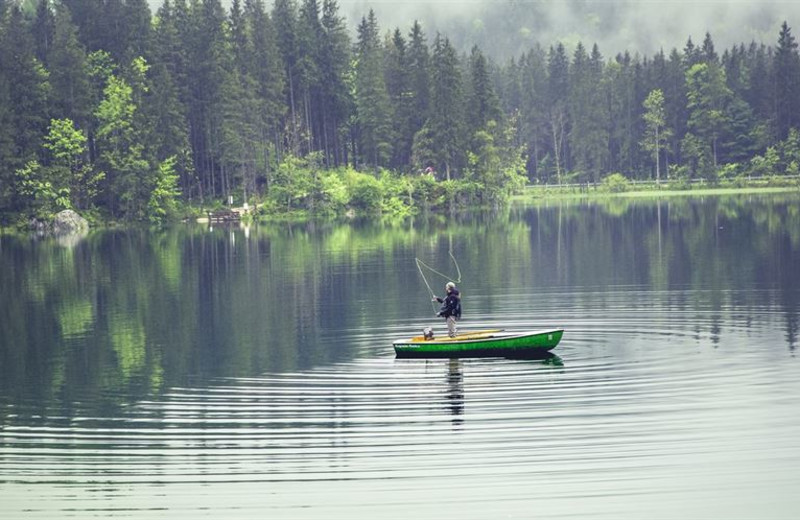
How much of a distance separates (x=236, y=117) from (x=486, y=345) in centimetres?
10215

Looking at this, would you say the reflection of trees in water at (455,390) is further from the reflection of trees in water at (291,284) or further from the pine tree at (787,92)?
the pine tree at (787,92)

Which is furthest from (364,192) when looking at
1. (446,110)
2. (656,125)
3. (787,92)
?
(787,92)

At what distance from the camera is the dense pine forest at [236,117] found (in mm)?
118562

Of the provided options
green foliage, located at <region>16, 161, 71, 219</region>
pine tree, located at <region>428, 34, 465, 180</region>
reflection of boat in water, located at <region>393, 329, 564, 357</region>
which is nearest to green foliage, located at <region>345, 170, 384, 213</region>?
pine tree, located at <region>428, 34, 465, 180</region>

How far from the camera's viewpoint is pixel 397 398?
2741 cm

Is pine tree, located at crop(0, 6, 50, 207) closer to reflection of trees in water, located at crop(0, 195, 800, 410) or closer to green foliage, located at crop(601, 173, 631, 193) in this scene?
reflection of trees in water, located at crop(0, 195, 800, 410)

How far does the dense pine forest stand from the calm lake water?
62180mm

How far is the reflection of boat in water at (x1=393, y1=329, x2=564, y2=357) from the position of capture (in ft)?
→ 104

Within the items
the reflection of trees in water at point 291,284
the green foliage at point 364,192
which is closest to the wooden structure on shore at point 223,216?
the green foliage at point 364,192

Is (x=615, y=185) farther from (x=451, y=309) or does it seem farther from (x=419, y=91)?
(x=451, y=309)

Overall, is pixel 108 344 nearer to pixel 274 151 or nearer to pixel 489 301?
pixel 489 301

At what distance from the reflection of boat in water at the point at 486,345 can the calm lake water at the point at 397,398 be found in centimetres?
42

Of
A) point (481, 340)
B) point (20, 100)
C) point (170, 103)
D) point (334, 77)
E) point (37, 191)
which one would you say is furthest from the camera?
point (334, 77)

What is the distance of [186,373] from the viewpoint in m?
32.3
